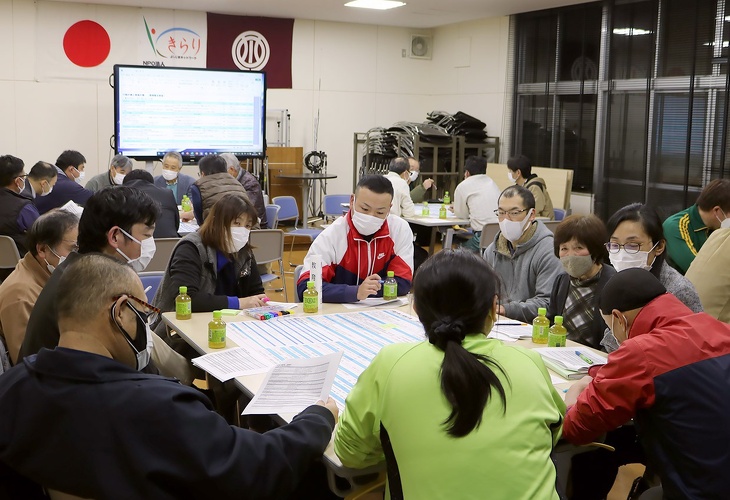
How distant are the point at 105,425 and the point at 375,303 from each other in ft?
7.37

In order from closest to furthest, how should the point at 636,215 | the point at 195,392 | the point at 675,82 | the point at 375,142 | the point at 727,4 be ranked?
1. the point at 195,392
2. the point at 636,215
3. the point at 727,4
4. the point at 675,82
5. the point at 375,142

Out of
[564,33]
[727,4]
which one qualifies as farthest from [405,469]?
[564,33]

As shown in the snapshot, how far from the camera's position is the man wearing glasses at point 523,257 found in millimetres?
3694

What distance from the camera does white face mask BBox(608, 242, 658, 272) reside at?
320cm

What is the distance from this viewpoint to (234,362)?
108 inches

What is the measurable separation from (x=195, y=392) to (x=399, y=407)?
48cm

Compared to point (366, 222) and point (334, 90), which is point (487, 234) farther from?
point (334, 90)

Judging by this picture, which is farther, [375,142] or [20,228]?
[375,142]

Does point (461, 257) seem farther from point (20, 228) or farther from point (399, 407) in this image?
point (20, 228)

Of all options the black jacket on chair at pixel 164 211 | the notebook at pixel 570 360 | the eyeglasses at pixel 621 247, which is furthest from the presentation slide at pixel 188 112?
the notebook at pixel 570 360

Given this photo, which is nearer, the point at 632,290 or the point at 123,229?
the point at 632,290

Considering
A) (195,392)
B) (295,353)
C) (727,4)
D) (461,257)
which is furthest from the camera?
(727,4)

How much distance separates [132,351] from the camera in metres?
1.76

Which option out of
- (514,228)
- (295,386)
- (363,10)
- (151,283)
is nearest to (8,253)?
(151,283)
